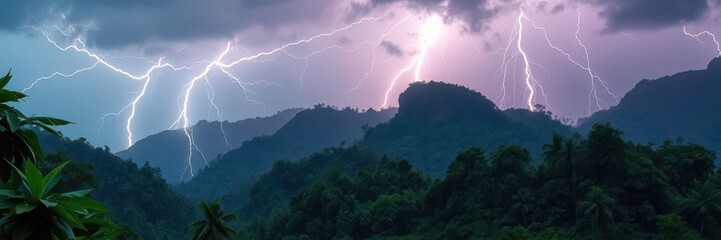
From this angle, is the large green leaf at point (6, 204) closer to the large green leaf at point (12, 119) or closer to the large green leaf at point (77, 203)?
the large green leaf at point (77, 203)

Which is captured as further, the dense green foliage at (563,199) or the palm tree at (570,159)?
the palm tree at (570,159)

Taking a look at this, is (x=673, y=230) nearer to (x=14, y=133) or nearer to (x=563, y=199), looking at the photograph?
(x=563, y=199)

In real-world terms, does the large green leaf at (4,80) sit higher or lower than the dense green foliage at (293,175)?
lower

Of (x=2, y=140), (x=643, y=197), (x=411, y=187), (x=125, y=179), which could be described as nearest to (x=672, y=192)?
(x=643, y=197)

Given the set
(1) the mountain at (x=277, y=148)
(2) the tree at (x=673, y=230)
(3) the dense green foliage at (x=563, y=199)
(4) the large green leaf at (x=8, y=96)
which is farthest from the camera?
(1) the mountain at (x=277, y=148)

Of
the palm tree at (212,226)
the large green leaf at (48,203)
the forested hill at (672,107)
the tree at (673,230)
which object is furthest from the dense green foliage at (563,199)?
the forested hill at (672,107)

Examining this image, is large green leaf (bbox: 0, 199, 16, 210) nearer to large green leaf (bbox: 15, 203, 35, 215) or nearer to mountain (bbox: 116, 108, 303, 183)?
large green leaf (bbox: 15, 203, 35, 215)

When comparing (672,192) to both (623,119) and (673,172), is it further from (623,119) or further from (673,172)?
(623,119)
